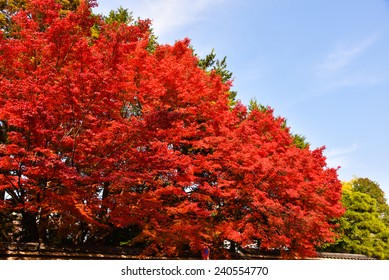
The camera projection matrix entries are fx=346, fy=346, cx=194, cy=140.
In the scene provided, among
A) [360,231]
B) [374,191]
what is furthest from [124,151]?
[374,191]

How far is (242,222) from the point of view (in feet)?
67.4

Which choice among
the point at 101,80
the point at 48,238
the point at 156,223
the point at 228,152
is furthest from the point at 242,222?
the point at 101,80

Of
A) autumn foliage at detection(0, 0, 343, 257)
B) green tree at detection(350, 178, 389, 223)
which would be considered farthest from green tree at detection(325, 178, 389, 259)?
green tree at detection(350, 178, 389, 223)

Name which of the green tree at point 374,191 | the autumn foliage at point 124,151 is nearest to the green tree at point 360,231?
the autumn foliage at point 124,151

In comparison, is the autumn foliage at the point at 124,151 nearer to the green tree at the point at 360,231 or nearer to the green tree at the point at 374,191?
the green tree at the point at 360,231

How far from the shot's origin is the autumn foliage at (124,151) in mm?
12672

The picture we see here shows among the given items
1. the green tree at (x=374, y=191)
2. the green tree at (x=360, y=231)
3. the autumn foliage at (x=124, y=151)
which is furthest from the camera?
the green tree at (x=374, y=191)

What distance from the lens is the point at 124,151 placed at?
45.3 ft

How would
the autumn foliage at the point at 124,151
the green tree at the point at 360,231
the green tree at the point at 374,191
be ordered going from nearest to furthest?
the autumn foliage at the point at 124,151, the green tree at the point at 360,231, the green tree at the point at 374,191

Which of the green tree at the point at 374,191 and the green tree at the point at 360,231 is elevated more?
the green tree at the point at 374,191

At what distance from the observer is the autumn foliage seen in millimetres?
12672

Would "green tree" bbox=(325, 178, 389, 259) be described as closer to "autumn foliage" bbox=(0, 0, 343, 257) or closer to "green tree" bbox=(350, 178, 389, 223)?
"autumn foliage" bbox=(0, 0, 343, 257)

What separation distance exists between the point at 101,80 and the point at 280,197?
14527mm

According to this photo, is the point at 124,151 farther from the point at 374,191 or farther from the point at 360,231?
the point at 374,191
